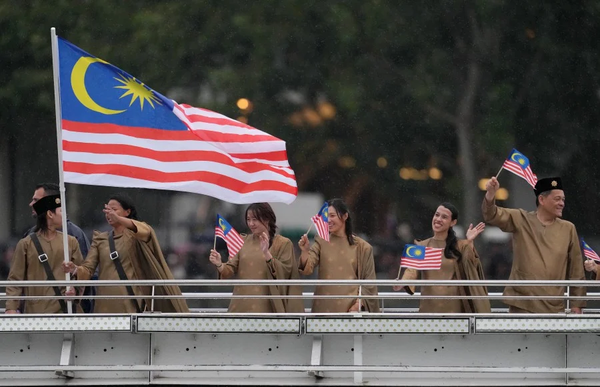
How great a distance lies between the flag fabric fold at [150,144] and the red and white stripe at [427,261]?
3.51 ft

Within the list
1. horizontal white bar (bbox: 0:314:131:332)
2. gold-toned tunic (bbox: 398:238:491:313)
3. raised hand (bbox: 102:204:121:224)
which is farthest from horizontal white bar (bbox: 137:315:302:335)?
gold-toned tunic (bbox: 398:238:491:313)

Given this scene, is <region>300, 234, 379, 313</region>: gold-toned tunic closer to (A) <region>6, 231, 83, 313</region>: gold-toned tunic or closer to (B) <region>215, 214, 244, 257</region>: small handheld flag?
(B) <region>215, 214, 244, 257</region>: small handheld flag

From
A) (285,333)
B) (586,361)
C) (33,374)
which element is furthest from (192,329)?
(586,361)

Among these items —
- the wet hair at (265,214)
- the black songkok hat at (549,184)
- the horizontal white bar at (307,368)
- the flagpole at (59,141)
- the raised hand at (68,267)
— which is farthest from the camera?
the wet hair at (265,214)

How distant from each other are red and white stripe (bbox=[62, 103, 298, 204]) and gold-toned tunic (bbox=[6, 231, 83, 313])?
1.13 m

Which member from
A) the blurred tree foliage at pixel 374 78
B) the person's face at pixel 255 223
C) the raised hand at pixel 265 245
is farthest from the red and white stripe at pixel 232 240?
the blurred tree foliage at pixel 374 78

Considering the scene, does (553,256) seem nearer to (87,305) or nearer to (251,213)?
(251,213)

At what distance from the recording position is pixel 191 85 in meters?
22.2

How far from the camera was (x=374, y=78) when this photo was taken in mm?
22688

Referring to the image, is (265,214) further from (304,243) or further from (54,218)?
(54,218)

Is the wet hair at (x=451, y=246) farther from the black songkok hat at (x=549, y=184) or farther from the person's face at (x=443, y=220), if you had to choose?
the black songkok hat at (x=549, y=184)

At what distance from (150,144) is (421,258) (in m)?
2.32

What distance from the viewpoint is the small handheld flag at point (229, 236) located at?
11.2 m

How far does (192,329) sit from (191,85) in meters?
12.6
